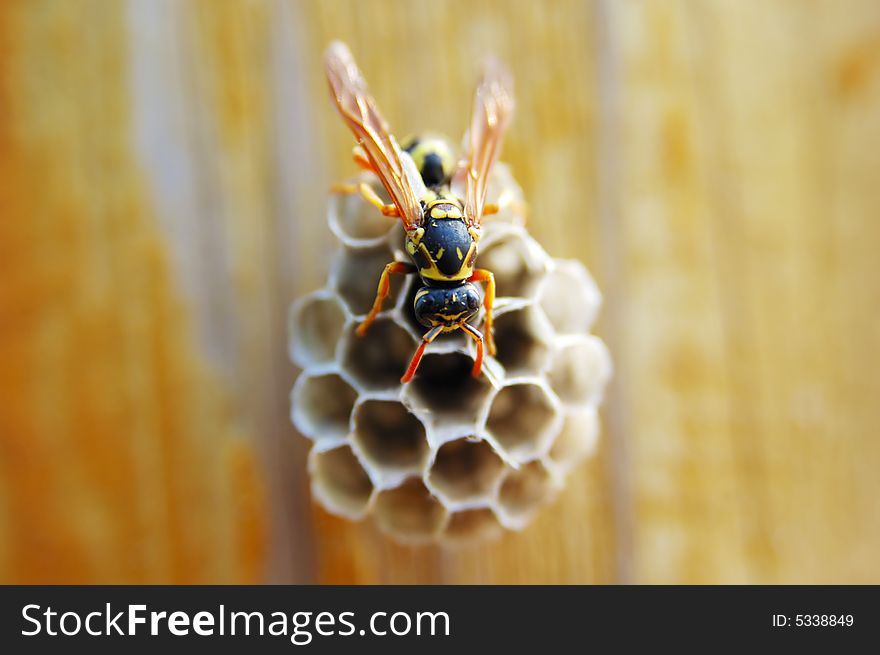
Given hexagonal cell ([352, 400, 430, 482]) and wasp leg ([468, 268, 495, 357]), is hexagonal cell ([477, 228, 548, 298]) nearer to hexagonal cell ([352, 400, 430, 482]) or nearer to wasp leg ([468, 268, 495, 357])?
wasp leg ([468, 268, 495, 357])

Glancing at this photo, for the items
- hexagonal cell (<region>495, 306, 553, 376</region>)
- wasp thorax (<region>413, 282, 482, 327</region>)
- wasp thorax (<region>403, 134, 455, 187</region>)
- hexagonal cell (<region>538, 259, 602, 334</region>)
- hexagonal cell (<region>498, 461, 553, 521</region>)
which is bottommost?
hexagonal cell (<region>498, 461, 553, 521</region>)

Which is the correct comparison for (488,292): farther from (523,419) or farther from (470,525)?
(470,525)

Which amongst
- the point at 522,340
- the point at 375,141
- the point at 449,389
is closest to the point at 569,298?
the point at 522,340

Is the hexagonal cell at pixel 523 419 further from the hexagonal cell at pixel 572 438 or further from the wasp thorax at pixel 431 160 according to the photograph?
the wasp thorax at pixel 431 160

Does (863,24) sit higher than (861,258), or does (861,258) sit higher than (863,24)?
(863,24)

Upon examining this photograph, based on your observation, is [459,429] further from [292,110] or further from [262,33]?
[262,33]

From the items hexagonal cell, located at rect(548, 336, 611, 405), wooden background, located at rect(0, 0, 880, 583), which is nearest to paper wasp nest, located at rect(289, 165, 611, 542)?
hexagonal cell, located at rect(548, 336, 611, 405)

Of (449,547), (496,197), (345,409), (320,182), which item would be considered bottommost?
(449,547)

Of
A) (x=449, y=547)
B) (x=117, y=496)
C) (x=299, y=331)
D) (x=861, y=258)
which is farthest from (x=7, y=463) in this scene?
(x=861, y=258)
